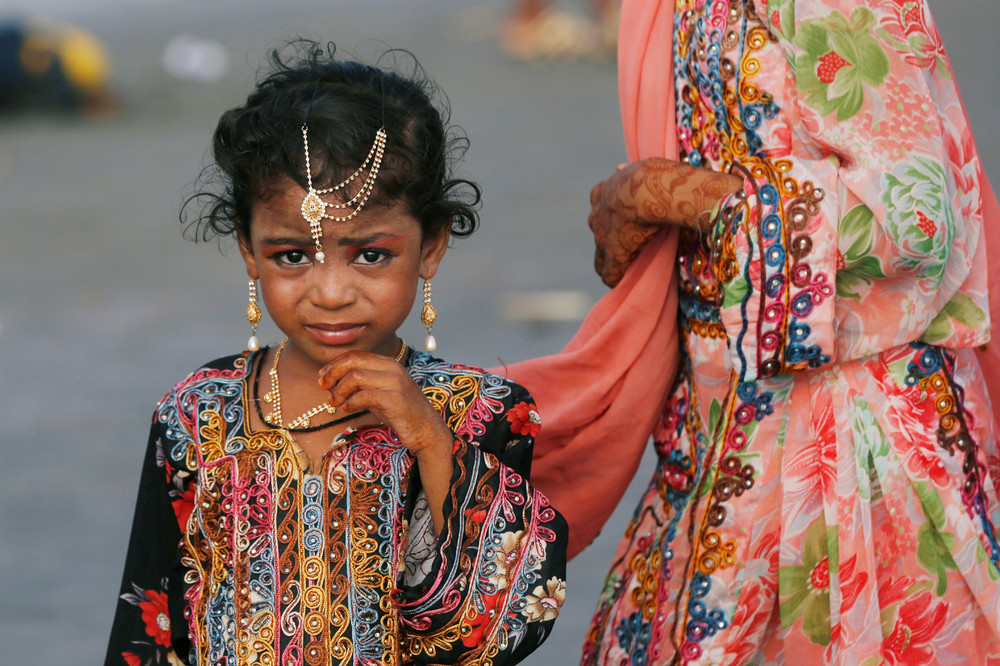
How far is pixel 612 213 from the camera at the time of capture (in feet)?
7.79

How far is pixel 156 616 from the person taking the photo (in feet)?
7.10

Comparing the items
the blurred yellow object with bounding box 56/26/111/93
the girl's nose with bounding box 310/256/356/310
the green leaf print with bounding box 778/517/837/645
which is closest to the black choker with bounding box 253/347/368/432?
the girl's nose with bounding box 310/256/356/310

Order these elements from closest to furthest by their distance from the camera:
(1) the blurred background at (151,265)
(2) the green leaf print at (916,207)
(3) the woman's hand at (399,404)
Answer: (3) the woman's hand at (399,404) → (2) the green leaf print at (916,207) → (1) the blurred background at (151,265)

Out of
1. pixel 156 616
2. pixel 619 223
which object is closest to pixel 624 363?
pixel 619 223

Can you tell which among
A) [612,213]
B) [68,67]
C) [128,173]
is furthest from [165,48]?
[612,213]

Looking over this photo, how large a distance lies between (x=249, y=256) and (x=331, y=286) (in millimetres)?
224

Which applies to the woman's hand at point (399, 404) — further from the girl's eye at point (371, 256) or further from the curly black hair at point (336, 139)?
the curly black hair at point (336, 139)

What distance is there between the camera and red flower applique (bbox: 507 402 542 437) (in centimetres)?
208

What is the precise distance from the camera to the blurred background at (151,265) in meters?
4.52

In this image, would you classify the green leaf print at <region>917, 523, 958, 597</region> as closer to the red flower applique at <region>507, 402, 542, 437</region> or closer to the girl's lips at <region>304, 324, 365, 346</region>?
the red flower applique at <region>507, 402, 542, 437</region>

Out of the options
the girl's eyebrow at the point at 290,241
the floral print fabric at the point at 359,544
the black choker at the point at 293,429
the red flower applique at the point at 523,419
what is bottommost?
the floral print fabric at the point at 359,544

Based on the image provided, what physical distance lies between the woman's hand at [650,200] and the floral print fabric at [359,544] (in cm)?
46

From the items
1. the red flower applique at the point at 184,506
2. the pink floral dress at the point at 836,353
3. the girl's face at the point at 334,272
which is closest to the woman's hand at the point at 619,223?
the pink floral dress at the point at 836,353

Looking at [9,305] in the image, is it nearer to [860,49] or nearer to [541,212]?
[541,212]
